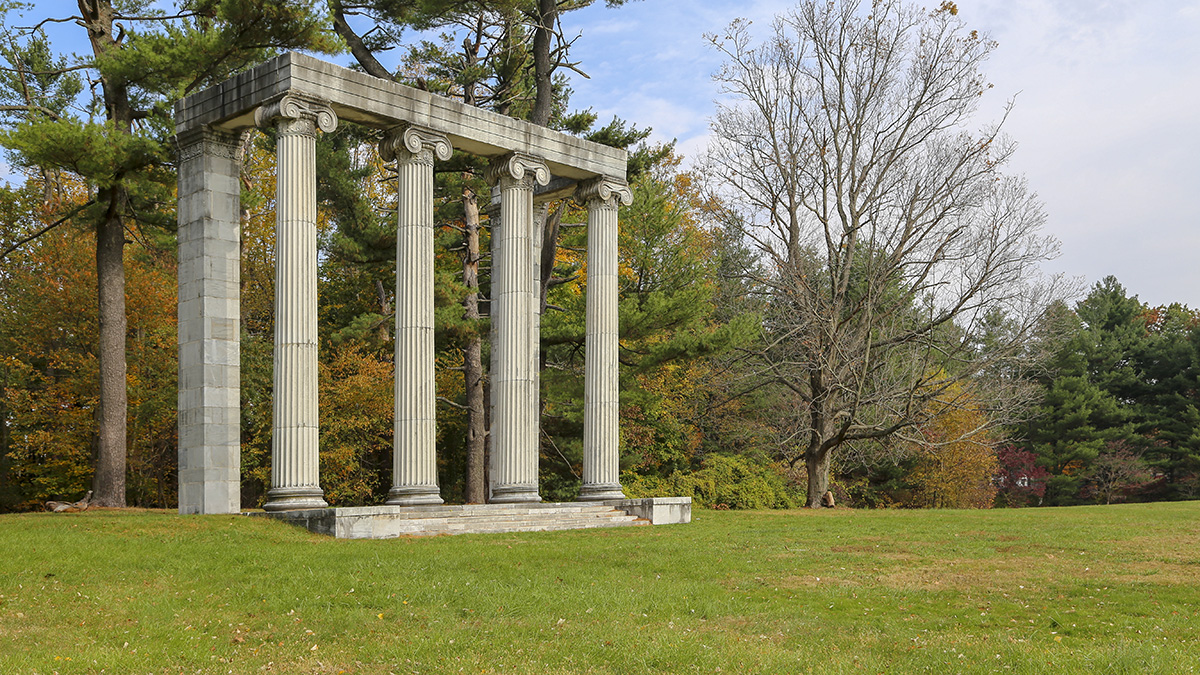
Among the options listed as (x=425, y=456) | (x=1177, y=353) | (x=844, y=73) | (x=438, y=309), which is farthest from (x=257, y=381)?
(x=1177, y=353)

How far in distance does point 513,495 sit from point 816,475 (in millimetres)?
16534

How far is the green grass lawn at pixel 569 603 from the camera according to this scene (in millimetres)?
10352

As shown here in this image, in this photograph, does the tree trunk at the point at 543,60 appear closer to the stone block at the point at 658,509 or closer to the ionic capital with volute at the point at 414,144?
the ionic capital with volute at the point at 414,144

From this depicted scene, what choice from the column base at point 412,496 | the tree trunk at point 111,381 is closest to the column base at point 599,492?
the column base at point 412,496

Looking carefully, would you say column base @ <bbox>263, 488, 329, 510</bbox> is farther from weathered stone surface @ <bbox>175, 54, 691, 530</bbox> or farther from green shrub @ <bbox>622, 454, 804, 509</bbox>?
green shrub @ <bbox>622, 454, 804, 509</bbox>

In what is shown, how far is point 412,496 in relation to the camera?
2395 cm

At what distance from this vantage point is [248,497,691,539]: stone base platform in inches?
819

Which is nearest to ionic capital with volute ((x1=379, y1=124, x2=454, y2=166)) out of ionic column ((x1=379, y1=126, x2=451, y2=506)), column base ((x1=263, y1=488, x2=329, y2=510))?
ionic column ((x1=379, y1=126, x2=451, y2=506))

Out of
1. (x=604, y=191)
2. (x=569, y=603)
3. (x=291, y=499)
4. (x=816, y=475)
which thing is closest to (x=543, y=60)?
(x=604, y=191)

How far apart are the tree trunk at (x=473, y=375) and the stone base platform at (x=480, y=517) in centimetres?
958

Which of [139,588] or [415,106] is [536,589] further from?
[415,106]

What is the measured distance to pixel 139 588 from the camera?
1383cm

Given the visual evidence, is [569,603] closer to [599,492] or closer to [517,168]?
[599,492]

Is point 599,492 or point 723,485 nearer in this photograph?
point 599,492
